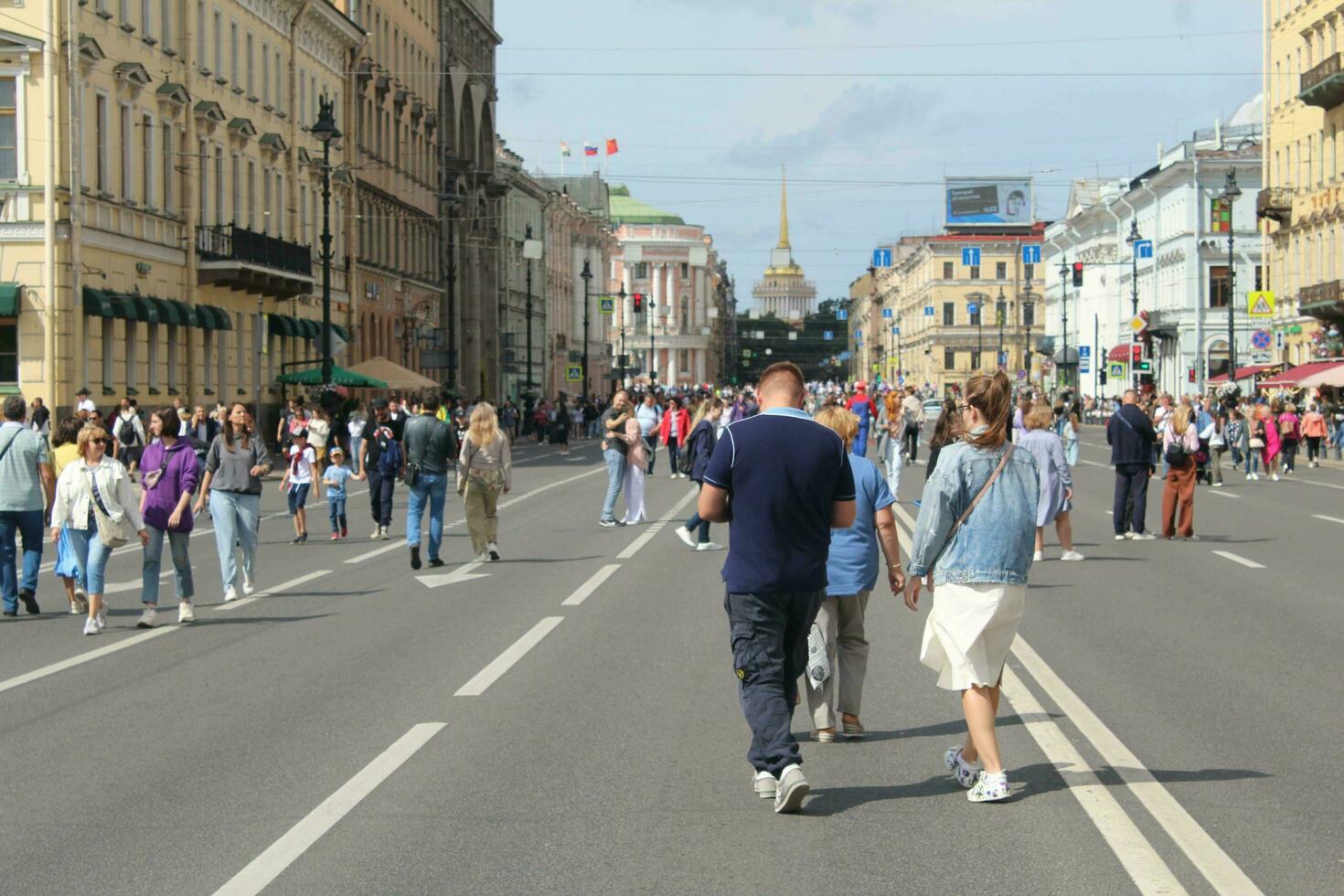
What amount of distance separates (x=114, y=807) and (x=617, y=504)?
22396 millimetres

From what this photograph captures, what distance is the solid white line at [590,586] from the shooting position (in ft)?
50.8

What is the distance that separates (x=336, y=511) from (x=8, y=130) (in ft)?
57.5

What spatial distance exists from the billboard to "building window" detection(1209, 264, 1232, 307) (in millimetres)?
83455

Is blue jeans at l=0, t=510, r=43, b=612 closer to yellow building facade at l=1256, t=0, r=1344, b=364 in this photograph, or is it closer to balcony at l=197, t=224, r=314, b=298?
balcony at l=197, t=224, r=314, b=298

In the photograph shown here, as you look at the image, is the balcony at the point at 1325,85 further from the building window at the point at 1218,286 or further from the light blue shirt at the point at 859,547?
the light blue shirt at the point at 859,547

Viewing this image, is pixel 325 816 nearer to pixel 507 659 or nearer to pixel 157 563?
pixel 507 659

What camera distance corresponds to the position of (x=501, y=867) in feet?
21.5

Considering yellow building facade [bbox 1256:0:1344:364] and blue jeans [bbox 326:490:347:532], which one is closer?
blue jeans [bbox 326:490:347:532]

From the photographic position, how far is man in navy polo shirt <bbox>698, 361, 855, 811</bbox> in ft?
24.6

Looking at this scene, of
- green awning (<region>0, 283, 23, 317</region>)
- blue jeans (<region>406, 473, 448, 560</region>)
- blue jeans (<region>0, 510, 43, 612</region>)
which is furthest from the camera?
green awning (<region>0, 283, 23, 317</region>)

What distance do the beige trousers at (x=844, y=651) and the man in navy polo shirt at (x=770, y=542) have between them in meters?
1.44

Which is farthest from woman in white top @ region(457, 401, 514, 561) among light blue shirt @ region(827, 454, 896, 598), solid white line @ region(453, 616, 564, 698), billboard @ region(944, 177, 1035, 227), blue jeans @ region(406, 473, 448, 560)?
billboard @ region(944, 177, 1035, 227)

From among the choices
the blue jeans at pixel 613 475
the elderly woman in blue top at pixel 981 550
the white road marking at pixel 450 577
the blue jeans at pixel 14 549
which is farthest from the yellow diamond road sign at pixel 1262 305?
the elderly woman in blue top at pixel 981 550

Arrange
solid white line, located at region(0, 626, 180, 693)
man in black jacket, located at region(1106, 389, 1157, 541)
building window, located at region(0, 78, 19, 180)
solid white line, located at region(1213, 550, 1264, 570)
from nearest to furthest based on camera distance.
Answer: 1. solid white line, located at region(0, 626, 180, 693)
2. solid white line, located at region(1213, 550, 1264, 570)
3. man in black jacket, located at region(1106, 389, 1157, 541)
4. building window, located at region(0, 78, 19, 180)
